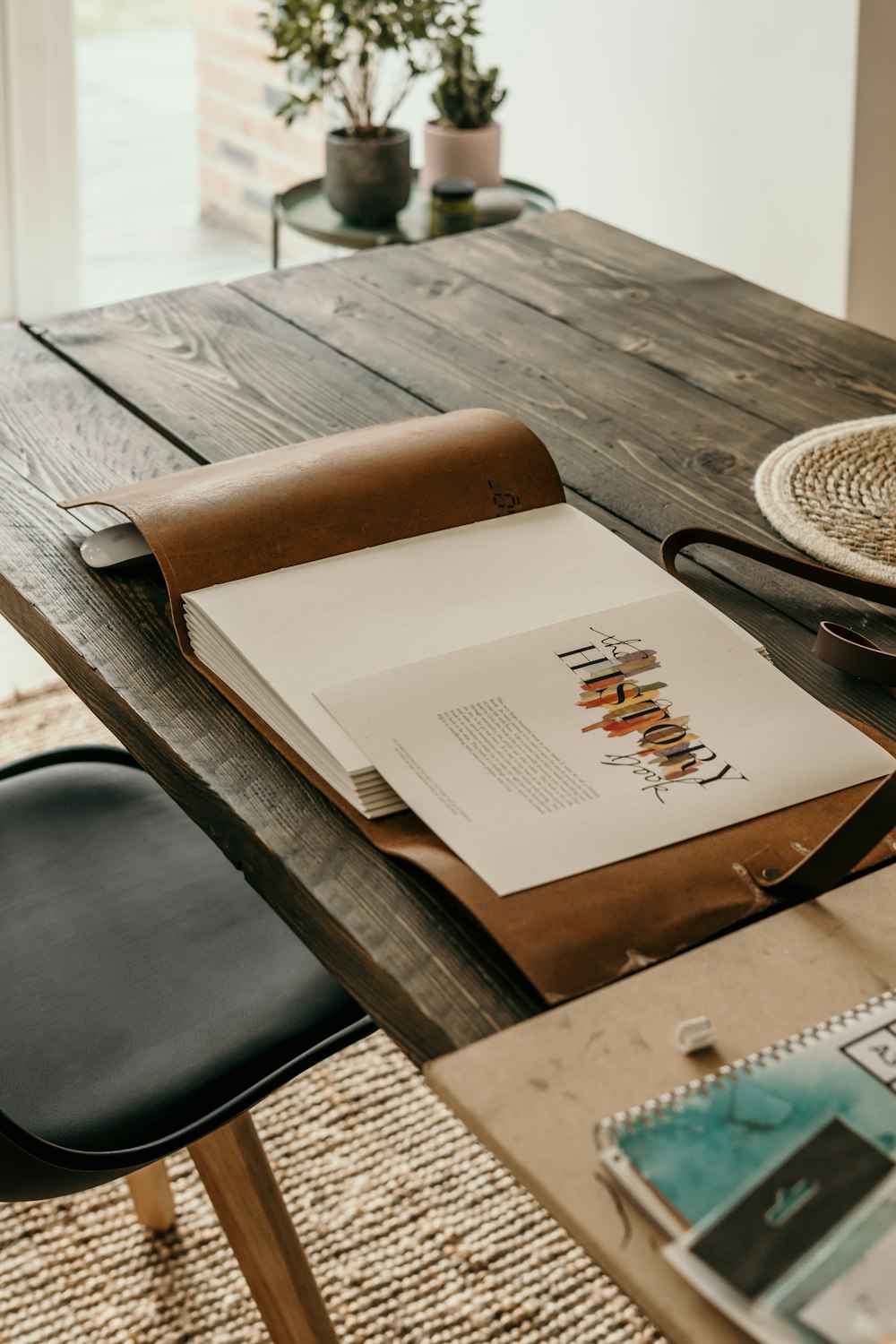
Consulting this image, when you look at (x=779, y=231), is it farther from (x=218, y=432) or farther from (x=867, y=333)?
(x=218, y=432)

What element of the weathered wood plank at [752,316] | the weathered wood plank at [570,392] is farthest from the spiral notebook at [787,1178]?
the weathered wood plank at [752,316]

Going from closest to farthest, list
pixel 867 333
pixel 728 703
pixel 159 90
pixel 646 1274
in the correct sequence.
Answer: pixel 646 1274 → pixel 728 703 → pixel 867 333 → pixel 159 90

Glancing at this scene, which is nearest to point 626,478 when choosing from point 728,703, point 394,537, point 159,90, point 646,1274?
point 394,537

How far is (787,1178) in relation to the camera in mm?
464

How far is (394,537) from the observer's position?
0.88m

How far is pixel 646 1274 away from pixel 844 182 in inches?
97.6

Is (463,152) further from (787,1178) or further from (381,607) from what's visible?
(787,1178)

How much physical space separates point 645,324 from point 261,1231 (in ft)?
2.86

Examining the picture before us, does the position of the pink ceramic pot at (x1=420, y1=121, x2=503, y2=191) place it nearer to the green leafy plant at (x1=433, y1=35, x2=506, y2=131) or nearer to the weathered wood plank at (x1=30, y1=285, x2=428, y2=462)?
the green leafy plant at (x1=433, y1=35, x2=506, y2=131)

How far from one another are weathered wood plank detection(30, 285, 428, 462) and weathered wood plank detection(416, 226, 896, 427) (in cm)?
25

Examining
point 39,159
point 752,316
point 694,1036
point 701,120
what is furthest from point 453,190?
point 694,1036

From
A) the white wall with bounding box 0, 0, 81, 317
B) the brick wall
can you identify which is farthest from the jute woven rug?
the brick wall

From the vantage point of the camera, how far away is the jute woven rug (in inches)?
48.6

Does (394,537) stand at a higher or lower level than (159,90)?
lower
